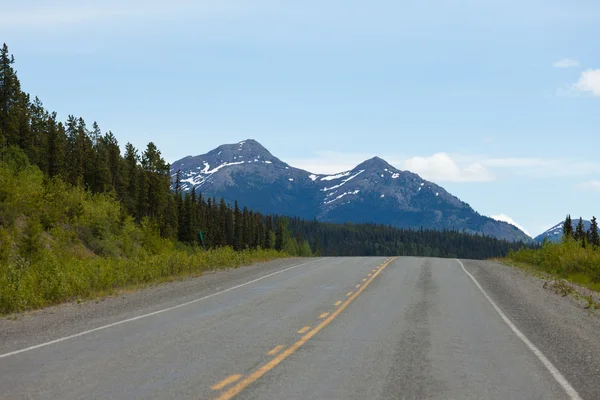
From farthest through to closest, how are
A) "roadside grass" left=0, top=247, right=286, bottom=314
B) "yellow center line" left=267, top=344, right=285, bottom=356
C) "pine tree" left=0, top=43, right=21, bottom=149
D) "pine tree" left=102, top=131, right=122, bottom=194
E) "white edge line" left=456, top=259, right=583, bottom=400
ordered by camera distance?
"pine tree" left=102, top=131, right=122, bottom=194, "pine tree" left=0, top=43, right=21, bottom=149, "roadside grass" left=0, top=247, right=286, bottom=314, "yellow center line" left=267, top=344, right=285, bottom=356, "white edge line" left=456, top=259, right=583, bottom=400

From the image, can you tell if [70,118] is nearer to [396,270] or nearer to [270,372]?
[396,270]

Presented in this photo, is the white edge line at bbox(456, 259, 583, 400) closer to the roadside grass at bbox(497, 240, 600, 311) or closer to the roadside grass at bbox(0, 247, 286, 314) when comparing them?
the roadside grass at bbox(497, 240, 600, 311)

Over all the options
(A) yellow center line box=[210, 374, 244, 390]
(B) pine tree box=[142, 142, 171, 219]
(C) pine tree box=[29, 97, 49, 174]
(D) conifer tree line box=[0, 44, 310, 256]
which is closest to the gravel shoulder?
(A) yellow center line box=[210, 374, 244, 390]

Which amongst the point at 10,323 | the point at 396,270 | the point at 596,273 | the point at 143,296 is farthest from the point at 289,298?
the point at 596,273

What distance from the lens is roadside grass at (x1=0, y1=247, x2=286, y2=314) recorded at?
15.5m

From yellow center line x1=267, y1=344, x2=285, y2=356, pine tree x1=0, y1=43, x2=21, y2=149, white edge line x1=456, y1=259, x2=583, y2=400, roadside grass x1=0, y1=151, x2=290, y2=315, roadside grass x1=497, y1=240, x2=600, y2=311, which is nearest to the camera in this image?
white edge line x1=456, y1=259, x2=583, y2=400

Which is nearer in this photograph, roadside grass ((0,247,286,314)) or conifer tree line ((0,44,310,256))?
roadside grass ((0,247,286,314))

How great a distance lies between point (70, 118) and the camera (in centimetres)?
12875

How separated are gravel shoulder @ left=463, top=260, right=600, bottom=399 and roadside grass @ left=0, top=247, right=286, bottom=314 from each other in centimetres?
1227

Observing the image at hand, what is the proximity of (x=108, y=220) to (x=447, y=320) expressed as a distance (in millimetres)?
24986

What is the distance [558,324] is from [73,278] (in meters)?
13.9

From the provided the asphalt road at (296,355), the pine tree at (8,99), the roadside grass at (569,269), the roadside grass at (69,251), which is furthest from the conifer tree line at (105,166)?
the asphalt road at (296,355)

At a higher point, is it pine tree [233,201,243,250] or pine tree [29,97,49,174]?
pine tree [29,97,49,174]

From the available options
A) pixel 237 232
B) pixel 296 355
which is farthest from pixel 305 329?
pixel 237 232
